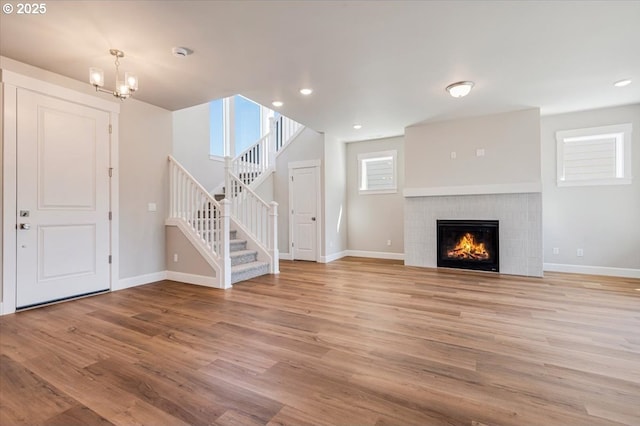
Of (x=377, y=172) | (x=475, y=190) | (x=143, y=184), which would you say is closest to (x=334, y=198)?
(x=377, y=172)

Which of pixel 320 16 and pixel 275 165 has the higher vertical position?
pixel 320 16

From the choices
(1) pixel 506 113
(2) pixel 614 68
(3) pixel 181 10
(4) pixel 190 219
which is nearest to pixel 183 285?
(4) pixel 190 219

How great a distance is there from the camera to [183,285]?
4340mm

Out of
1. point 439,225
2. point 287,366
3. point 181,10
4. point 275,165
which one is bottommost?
point 287,366

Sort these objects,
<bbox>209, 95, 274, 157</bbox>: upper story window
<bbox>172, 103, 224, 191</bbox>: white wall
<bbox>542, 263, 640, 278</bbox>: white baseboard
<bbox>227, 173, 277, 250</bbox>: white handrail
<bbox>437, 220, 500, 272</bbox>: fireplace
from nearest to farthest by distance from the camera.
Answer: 1. <bbox>542, 263, 640, 278</bbox>: white baseboard
2. <bbox>437, 220, 500, 272</bbox>: fireplace
3. <bbox>227, 173, 277, 250</bbox>: white handrail
4. <bbox>172, 103, 224, 191</bbox>: white wall
5. <bbox>209, 95, 274, 157</bbox>: upper story window

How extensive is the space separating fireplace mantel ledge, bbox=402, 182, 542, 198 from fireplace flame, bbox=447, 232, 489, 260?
2.60ft

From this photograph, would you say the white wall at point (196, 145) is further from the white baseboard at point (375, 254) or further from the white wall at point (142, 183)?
the white baseboard at point (375, 254)

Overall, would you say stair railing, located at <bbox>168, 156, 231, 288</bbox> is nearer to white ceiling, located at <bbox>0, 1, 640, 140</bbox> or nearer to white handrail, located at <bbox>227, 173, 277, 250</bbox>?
white handrail, located at <bbox>227, 173, 277, 250</bbox>

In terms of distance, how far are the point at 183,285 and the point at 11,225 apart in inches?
79.2

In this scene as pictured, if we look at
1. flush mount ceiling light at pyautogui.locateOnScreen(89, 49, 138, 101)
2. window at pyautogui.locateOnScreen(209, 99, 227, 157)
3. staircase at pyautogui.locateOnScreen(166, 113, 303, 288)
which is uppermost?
window at pyautogui.locateOnScreen(209, 99, 227, 157)

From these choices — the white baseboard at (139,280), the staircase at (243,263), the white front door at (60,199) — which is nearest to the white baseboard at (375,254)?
the staircase at (243,263)

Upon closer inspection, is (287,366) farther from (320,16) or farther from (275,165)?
(275,165)

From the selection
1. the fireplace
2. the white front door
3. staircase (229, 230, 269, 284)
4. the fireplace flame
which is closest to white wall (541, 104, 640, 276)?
the fireplace

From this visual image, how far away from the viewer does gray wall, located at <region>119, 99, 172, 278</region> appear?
4.21 m
